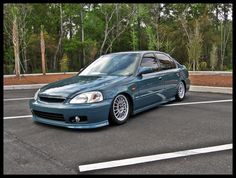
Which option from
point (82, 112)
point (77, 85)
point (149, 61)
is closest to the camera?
point (82, 112)

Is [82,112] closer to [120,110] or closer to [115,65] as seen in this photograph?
[120,110]

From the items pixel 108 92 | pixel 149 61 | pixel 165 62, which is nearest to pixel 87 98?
pixel 108 92

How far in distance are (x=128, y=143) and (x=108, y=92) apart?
43.6 inches

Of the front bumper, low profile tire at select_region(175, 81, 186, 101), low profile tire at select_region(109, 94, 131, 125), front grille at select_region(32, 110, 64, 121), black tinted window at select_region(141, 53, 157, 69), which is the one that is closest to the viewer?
the front bumper

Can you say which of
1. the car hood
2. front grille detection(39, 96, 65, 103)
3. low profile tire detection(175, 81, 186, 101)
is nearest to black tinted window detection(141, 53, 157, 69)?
the car hood

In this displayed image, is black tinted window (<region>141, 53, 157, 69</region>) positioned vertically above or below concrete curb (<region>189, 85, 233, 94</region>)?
above

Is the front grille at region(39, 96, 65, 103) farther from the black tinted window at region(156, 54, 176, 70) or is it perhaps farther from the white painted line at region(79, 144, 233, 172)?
the black tinted window at region(156, 54, 176, 70)

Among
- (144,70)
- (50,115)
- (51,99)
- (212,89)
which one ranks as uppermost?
(144,70)

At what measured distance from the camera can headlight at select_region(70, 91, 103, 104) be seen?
4.40 metres

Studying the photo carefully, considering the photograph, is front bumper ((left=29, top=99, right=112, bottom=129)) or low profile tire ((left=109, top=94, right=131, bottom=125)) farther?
low profile tire ((left=109, top=94, right=131, bottom=125))

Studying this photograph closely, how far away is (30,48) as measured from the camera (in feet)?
93.4

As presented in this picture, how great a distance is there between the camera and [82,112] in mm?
4336

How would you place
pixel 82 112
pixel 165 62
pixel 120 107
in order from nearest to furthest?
pixel 82 112
pixel 120 107
pixel 165 62

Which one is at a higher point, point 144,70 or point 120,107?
point 144,70
